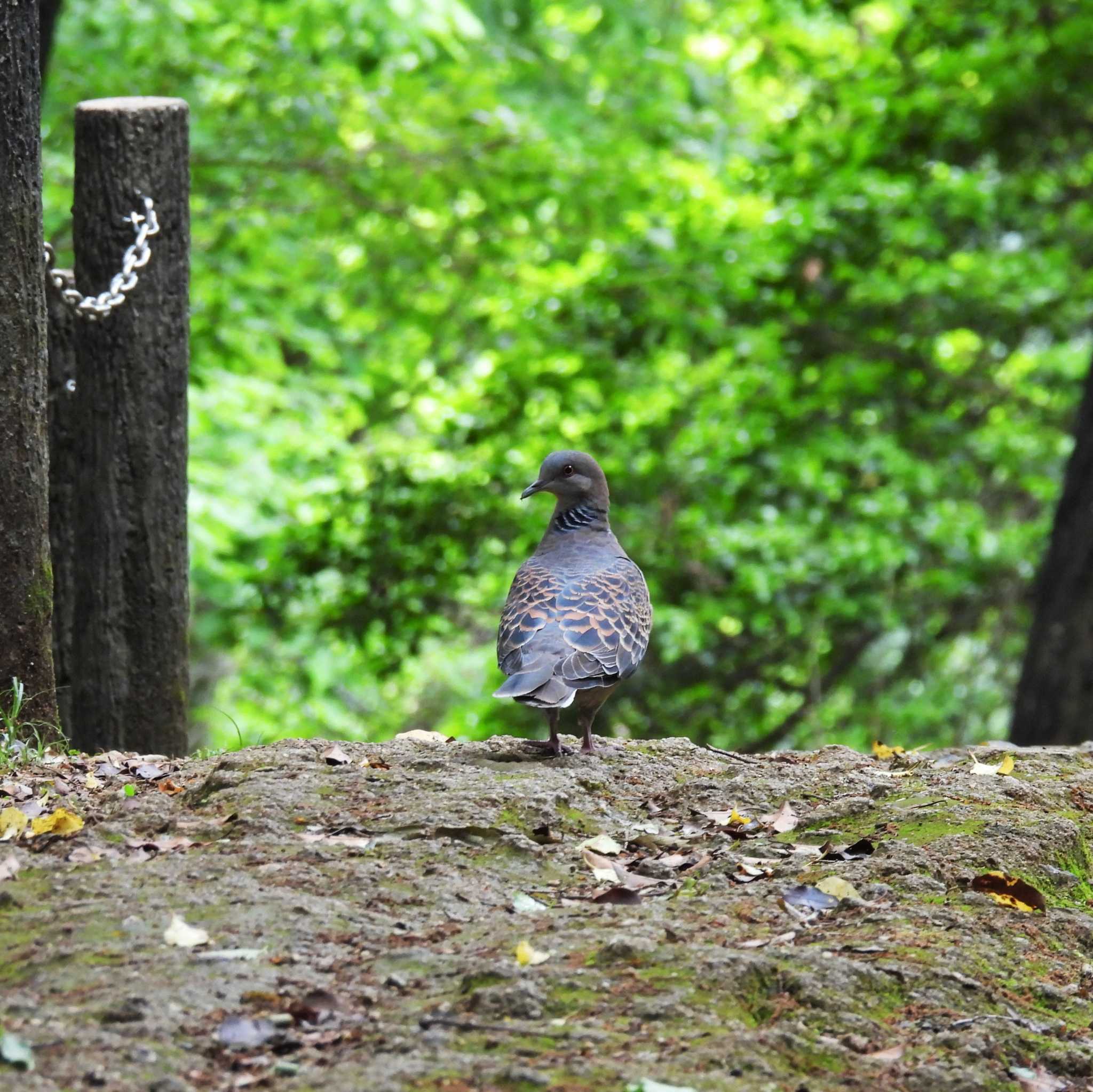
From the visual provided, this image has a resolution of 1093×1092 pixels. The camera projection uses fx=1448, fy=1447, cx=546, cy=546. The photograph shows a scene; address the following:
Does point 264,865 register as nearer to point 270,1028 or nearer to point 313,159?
point 270,1028

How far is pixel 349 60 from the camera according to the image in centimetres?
1238

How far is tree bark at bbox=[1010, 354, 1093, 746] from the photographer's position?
344 inches

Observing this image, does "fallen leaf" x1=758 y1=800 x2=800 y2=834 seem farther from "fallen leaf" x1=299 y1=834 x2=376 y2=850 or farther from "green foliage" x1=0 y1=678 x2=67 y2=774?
"green foliage" x1=0 y1=678 x2=67 y2=774

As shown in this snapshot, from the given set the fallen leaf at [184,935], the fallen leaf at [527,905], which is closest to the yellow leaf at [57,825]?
the fallen leaf at [184,935]

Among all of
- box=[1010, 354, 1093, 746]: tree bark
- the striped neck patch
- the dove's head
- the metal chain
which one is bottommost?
box=[1010, 354, 1093, 746]: tree bark

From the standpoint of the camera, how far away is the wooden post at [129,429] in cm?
567

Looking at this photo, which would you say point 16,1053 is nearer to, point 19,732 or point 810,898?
point 810,898

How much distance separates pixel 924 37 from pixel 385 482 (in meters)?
5.94

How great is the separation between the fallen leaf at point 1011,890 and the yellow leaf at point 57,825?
2377 millimetres

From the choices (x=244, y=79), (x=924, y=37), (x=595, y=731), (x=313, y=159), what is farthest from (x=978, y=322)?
(x=244, y=79)

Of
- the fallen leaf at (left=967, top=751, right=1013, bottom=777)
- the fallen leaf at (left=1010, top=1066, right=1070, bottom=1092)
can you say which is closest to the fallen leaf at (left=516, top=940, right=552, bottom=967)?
the fallen leaf at (left=1010, top=1066, right=1070, bottom=1092)

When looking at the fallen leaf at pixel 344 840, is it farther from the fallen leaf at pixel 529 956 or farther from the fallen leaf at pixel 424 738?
the fallen leaf at pixel 424 738

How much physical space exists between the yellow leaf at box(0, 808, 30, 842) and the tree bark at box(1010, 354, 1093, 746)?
21.7 feet

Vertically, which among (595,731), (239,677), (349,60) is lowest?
(239,677)
